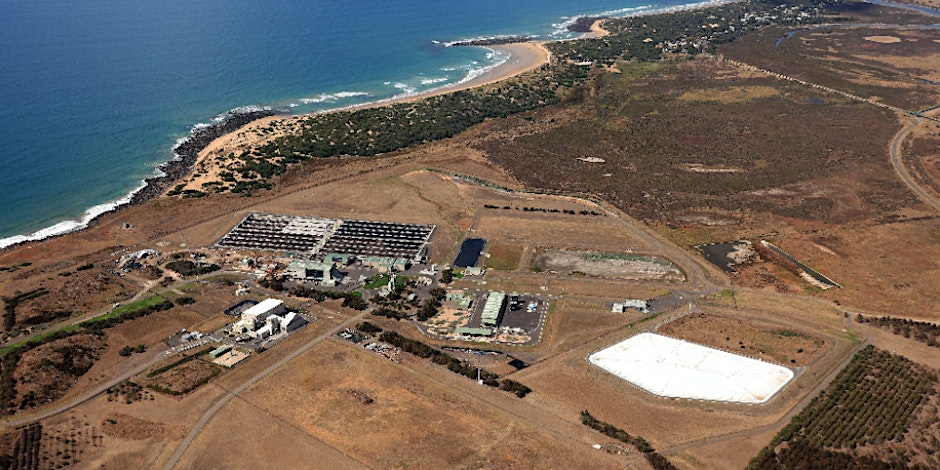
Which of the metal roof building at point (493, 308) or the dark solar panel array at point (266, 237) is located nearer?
the metal roof building at point (493, 308)

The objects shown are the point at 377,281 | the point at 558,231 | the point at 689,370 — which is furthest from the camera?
the point at 558,231

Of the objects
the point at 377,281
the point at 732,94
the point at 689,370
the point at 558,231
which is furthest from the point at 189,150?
the point at 732,94

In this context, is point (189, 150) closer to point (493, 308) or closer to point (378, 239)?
point (378, 239)

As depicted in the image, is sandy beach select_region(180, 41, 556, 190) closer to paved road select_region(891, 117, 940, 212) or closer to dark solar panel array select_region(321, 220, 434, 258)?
dark solar panel array select_region(321, 220, 434, 258)

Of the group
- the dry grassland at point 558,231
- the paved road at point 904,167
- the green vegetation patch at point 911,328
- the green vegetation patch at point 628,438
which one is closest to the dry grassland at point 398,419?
the green vegetation patch at point 628,438

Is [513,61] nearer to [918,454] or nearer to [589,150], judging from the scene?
[589,150]

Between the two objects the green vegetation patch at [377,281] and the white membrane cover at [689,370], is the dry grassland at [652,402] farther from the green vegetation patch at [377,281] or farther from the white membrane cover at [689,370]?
the green vegetation patch at [377,281]

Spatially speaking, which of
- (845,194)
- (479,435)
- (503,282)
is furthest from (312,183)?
(845,194)
